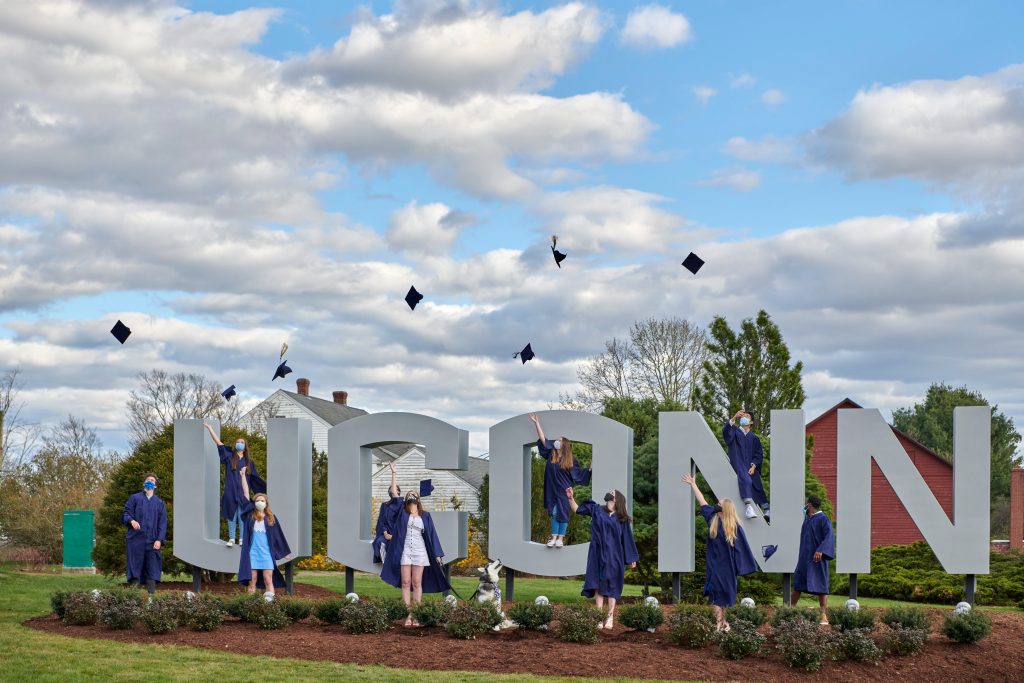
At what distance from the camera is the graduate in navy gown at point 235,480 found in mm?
19250

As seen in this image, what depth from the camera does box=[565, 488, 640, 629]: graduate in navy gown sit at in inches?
595

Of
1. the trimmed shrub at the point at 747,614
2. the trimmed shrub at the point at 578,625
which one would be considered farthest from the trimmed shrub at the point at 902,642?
the trimmed shrub at the point at 578,625

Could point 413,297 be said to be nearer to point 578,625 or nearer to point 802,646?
point 578,625

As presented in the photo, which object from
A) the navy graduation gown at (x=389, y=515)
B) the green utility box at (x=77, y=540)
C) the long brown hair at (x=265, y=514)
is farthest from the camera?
the green utility box at (x=77, y=540)

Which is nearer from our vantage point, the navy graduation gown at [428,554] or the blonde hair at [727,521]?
the blonde hair at [727,521]

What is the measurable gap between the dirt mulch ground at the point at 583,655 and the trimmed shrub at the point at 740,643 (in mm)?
111

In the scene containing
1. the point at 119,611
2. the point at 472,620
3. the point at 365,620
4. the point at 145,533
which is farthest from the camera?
the point at 145,533

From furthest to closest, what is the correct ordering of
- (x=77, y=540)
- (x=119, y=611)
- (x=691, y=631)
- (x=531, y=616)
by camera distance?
(x=77, y=540)
(x=119, y=611)
(x=531, y=616)
(x=691, y=631)

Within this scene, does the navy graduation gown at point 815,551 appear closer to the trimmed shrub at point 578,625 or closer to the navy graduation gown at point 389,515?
the trimmed shrub at point 578,625

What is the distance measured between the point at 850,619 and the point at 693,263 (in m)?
6.33

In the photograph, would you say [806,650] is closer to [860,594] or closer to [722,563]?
[722,563]

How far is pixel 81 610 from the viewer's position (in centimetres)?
1550

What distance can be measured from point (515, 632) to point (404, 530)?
2444mm

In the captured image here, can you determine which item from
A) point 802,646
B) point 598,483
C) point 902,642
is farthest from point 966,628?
point 598,483
